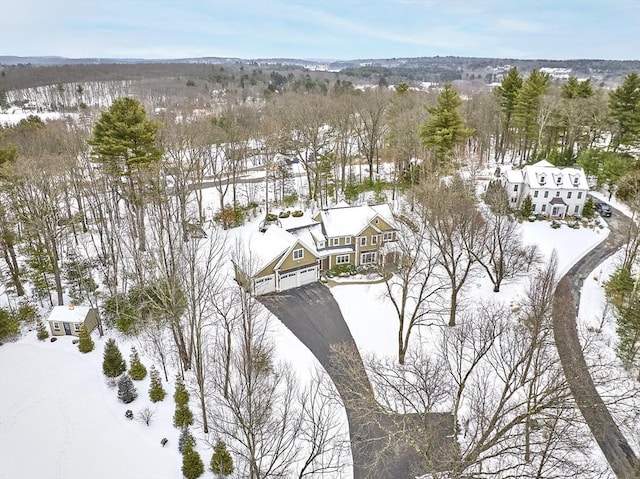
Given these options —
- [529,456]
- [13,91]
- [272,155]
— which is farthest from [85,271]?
[13,91]

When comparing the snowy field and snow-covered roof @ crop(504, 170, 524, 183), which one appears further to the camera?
snow-covered roof @ crop(504, 170, 524, 183)

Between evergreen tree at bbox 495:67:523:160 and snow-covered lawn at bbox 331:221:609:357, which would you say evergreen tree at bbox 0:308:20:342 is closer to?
snow-covered lawn at bbox 331:221:609:357

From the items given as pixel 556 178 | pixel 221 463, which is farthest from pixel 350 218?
pixel 221 463

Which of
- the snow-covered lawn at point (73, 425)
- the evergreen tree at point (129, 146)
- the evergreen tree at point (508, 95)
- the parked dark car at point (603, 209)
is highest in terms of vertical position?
the evergreen tree at point (508, 95)

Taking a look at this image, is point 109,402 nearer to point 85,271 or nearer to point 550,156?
point 85,271

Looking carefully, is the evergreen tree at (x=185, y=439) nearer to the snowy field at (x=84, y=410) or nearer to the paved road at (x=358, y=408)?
the snowy field at (x=84, y=410)

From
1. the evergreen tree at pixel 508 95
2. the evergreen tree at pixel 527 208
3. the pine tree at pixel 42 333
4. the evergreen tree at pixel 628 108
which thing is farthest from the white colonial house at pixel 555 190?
the pine tree at pixel 42 333

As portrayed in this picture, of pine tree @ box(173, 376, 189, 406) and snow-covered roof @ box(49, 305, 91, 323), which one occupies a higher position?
snow-covered roof @ box(49, 305, 91, 323)

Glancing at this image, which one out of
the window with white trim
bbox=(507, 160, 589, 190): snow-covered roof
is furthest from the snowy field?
bbox=(507, 160, 589, 190): snow-covered roof
